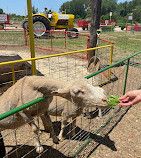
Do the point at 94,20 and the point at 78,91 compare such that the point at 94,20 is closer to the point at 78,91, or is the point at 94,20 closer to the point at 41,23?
the point at 78,91

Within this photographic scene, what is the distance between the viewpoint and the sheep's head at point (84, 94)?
1.75 metres

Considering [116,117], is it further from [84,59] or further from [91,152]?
[84,59]

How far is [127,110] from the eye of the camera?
14.5 feet

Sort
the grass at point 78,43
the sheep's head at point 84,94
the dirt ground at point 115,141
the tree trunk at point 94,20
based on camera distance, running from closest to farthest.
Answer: the sheep's head at point 84,94
the dirt ground at point 115,141
the tree trunk at point 94,20
the grass at point 78,43

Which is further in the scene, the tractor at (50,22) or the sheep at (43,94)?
the tractor at (50,22)

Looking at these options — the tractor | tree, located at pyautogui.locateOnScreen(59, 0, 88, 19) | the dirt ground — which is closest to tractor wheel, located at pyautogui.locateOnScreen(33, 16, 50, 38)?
the tractor

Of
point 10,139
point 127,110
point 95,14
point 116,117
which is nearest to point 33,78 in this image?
point 10,139

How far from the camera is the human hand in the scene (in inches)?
87.6

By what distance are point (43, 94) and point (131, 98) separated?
1.27 metres

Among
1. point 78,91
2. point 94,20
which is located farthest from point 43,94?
point 94,20

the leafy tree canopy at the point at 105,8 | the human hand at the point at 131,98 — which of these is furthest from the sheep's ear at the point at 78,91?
the leafy tree canopy at the point at 105,8

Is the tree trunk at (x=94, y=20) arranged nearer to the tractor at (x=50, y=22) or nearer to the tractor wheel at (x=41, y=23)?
the tractor at (x=50, y=22)

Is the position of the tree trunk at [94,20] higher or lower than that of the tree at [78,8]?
lower

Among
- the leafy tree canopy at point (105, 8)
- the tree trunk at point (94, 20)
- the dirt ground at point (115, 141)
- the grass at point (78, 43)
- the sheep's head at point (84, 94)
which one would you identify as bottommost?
the dirt ground at point (115, 141)
